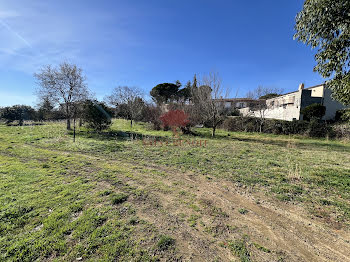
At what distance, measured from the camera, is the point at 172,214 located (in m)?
2.98

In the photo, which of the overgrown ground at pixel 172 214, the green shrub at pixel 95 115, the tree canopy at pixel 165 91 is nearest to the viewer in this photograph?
the overgrown ground at pixel 172 214

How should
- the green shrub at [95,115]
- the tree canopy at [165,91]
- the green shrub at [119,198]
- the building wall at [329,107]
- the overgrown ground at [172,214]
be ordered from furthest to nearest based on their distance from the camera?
the tree canopy at [165,91]
the building wall at [329,107]
the green shrub at [95,115]
the green shrub at [119,198]
the overgrown ground at [172,214]

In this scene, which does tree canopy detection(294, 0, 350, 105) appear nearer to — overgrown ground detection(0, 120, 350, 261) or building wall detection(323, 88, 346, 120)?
overgrown ground detection(0, 120, 350, 261)

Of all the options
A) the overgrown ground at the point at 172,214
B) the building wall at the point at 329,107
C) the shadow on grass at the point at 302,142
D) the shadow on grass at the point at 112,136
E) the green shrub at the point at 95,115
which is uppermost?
the building wall at the point at 329,107

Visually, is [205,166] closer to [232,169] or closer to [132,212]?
[232,169]

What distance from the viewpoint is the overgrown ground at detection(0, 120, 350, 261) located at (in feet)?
7.11

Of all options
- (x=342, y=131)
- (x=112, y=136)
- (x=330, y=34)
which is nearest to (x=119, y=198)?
(x=330, y=34)

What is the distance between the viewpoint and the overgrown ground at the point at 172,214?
217cm

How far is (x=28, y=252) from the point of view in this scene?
2.12m

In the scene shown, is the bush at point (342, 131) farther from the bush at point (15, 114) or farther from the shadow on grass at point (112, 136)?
the bush at point (15, 114)

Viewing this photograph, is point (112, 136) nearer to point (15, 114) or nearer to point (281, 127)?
point (281, 127)

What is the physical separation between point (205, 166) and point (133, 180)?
2.84m

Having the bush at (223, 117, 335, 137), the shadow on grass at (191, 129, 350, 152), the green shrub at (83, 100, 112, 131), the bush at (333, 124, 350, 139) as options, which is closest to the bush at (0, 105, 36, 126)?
the green shrub at (83, 100, 112, 131)

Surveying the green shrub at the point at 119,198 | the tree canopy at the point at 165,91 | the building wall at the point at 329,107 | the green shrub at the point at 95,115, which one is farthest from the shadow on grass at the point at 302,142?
the tree canopy at the point at 165,91
